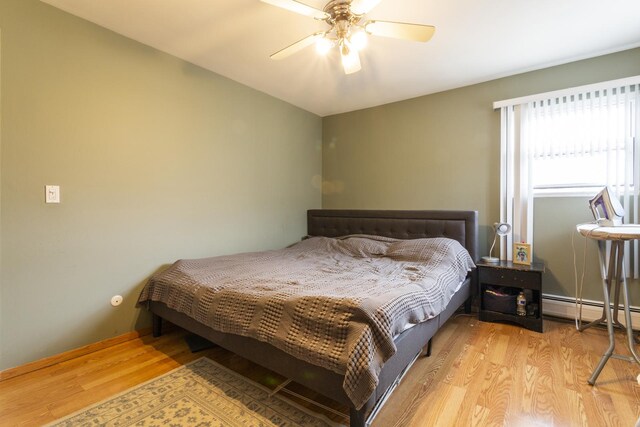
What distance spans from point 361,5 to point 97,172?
6.99 ft

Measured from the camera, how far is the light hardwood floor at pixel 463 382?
4.81 feet

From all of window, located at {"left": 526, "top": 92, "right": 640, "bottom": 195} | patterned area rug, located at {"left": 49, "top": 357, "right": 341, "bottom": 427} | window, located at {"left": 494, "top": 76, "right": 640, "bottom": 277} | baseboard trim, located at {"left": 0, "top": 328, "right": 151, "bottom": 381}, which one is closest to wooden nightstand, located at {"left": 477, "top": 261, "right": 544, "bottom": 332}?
window, located at {"left": 494, "top": 76, "right": 640, "bottom": 277}

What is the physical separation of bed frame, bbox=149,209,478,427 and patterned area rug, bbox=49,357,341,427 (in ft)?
0.73

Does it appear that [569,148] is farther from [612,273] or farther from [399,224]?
[399,224]

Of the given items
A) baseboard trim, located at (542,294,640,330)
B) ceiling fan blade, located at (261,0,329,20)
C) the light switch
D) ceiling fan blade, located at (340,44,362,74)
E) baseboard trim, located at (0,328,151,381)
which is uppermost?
ceiling fan blade, located at (261,0,329,20)

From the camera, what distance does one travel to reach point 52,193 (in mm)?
1960

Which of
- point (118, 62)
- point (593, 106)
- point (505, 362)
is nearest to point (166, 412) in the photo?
point (505, 362)

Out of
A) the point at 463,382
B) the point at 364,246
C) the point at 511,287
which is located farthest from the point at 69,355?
the point at 511,287

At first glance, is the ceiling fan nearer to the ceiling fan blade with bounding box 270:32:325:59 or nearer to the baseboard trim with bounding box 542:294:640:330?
the ceiling fan blade with bounding box 270:32:325:59

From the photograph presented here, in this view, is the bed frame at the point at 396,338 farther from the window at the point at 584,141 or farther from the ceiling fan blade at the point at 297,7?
the ceiling fan blade at the point at 297,7

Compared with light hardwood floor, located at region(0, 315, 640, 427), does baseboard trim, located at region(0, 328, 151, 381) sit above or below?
above

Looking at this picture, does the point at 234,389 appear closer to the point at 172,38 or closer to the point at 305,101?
the point at 172,38

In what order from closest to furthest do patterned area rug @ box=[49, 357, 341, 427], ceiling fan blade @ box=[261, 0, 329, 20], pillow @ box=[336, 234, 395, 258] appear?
patterned area rug @ box=[49, 357, 341, 427] < ceiling fan blade @ box=[261, 0, 329, 20] < pillow @ box=[336, 234, 395, 258]

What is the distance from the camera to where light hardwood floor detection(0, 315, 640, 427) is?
57.7 inches
